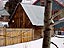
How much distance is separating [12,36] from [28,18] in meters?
9.12

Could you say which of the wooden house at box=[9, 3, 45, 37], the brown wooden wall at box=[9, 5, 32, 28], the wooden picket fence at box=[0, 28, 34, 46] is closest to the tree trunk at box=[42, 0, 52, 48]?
the wooden picket fence at box=[0, 28, 34, 46]

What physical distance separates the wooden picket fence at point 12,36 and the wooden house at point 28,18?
221 inches

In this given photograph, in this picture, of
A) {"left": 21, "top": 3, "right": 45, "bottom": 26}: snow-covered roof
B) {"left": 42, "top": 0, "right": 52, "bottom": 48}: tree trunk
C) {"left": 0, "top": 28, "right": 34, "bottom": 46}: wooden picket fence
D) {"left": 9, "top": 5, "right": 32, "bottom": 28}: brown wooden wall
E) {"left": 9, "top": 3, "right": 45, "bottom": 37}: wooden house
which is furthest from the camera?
{"left": 9, "top": 5, "right": 32, "bottom": 28}: brown wooden wall

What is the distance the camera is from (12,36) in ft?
52.5

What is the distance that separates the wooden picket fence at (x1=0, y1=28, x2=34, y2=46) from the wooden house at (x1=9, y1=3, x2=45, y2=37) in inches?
221

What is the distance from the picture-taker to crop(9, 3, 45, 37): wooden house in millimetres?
24531

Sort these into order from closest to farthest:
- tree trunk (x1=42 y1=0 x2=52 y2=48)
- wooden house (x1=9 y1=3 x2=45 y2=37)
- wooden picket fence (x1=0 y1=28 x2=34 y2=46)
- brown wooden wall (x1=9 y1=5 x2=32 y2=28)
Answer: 1. tree trunk (x1=42 y1=0 x2=52 y2=48)
2. wooden picket fence (x1=0 y1=28 x2=34 y2=46)
3. wooden house (x1=9 y1=3 x2=45 y2=37)
4. brown wooden wall (x1=9 y1=5 x2=32 y2=28)

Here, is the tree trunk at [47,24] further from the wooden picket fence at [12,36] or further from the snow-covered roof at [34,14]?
the snow-covered roof at [34,14]

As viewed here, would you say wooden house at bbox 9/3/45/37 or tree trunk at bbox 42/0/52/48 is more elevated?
tree trunk at bbox 42/0/52/48

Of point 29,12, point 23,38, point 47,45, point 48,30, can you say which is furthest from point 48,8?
point 29,12

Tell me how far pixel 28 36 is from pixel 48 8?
17.3 m

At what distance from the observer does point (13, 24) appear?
28.1 metres

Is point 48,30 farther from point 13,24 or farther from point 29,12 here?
point 13,24

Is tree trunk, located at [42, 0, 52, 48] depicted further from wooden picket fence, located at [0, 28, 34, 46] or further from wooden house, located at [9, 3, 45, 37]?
wooden house, located at [9, 3, 45, 37]
